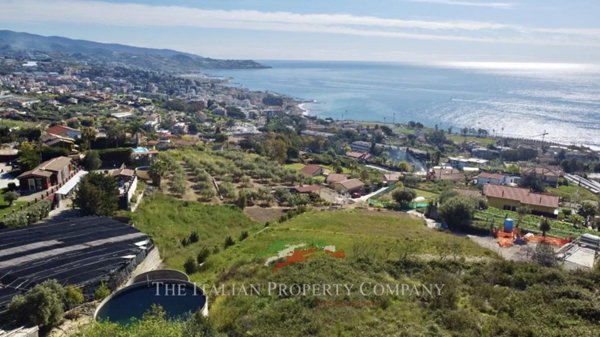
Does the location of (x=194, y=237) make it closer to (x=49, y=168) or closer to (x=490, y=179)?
(x=49, y=168)

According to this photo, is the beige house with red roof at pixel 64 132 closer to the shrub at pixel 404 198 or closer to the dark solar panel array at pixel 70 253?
the dark solar panel array at pixel 70 253

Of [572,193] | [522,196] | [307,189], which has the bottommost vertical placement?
[572,193]

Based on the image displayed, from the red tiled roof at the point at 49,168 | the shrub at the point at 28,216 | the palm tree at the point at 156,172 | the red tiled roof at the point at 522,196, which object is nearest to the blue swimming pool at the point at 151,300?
the shrub at the point at 28,216

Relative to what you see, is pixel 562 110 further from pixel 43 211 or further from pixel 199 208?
pixel 43 211

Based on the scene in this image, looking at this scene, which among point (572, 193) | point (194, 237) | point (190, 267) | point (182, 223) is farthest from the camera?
point (572, 193)

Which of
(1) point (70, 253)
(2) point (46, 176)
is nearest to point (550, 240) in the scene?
(1) point (70, 253)

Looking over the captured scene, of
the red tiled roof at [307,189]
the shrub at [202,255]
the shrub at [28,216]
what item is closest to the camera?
the shrub at [202,255]

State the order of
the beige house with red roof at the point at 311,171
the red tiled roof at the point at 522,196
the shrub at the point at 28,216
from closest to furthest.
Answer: the shrub at the point at 28,216, the red tiled roof at the point at 522,196, the beige house with red roof at the point at 311,171

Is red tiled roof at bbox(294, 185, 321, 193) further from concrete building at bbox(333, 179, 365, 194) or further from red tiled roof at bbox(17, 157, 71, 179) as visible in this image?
red tiled roof at bbox(17, 157, 71, 179)
